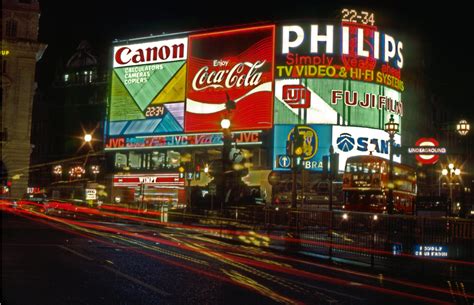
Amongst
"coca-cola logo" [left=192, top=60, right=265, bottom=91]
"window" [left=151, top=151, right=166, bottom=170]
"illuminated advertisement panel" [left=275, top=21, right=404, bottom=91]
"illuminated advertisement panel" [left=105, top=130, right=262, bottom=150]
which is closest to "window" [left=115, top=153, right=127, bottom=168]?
"illuminated advertisement panel" [left=105, top=130, right=262, bottom=150]

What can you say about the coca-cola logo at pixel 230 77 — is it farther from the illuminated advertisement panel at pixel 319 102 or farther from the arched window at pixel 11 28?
the arched window at pixel 11 28

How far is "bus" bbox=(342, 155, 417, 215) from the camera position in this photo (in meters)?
35.6

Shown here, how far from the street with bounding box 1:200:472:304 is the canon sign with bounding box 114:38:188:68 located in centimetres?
5151

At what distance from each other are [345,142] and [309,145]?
3.90m

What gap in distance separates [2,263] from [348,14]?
54952 mm

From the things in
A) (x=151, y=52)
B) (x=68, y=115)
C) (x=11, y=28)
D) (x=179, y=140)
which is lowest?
(x=179, y=140)

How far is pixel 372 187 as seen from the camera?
3641cm

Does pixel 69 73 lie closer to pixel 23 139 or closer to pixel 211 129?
pixel 23 139

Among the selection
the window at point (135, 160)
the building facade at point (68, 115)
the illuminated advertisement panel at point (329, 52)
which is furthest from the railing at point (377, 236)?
the building facade at point (68, 115)

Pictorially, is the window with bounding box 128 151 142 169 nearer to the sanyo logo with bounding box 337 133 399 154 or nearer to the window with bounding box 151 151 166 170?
the window with bounding box 151 151 166 170

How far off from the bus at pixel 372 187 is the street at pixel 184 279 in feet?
60.5

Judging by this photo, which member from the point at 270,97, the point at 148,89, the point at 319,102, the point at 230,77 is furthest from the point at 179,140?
the point at 319,102

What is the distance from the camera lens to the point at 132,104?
7138 centimetres

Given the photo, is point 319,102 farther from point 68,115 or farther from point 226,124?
point 68,115
